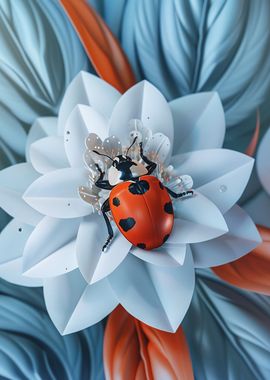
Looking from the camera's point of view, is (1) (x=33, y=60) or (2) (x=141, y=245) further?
(1) (x=33, y=60)

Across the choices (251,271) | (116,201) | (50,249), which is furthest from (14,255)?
→ (251,271)

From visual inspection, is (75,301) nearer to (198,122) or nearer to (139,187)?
(139,187)

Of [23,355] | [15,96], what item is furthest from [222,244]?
[15,96]

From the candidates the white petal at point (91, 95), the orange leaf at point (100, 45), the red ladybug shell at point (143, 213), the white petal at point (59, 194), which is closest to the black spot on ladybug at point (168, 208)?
the red ladybug shell at point (143, 213)

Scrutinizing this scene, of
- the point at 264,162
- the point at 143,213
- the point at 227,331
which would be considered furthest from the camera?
the point at 264,162

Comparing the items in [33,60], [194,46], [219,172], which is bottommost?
[219,172]
